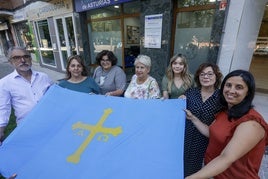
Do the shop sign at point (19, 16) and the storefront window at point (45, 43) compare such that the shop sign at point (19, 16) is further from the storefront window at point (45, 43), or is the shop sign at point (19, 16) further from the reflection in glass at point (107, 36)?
the reflection in glass at point (107, 36)

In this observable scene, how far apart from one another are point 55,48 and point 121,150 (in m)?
8.51

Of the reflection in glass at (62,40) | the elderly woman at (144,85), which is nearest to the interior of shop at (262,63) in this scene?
the elderly woman at (144,85)

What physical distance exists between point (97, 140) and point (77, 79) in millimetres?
1010

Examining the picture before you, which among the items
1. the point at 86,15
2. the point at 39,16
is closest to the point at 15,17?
the point at 39,16

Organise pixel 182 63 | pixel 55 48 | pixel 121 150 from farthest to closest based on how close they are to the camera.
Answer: pixel 55 48 → pixel 182 63 → pixel 121 150

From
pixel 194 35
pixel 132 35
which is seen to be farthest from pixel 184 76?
pixel 132 35

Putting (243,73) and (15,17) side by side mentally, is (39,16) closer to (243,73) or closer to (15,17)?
(15,17)

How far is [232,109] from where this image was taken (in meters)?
1.21

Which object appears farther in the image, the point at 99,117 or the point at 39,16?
the point at 39,16

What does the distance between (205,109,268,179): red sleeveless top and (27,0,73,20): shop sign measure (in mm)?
7002

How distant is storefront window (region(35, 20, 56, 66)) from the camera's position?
9016mm

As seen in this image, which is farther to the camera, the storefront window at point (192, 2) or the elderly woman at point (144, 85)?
the storefront window at point (192, 2)

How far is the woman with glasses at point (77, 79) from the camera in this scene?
2080 millimetres

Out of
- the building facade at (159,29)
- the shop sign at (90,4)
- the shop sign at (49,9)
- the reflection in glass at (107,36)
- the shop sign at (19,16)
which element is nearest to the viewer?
the building facade at (159,29)
